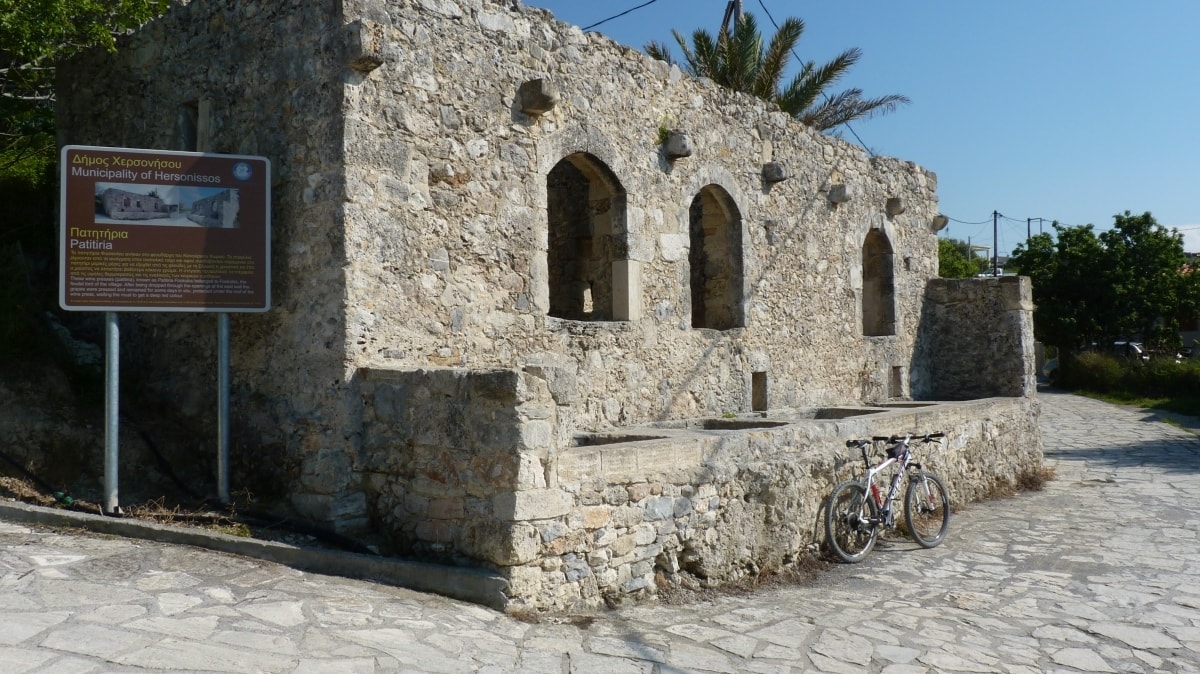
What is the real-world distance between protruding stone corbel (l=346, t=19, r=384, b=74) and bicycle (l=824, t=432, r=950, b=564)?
429 cm

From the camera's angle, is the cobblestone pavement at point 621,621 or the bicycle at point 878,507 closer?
the cobblestone pavement at point 621,621

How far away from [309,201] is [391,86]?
909 mm

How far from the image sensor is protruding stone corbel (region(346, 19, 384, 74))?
5.90 meters

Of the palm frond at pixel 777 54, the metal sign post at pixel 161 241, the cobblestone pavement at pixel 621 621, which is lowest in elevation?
the cobblestone pavement at pixel 621 621

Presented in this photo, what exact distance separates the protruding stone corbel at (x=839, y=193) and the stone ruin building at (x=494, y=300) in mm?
1322

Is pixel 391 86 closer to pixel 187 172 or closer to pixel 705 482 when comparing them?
pixel 187 172

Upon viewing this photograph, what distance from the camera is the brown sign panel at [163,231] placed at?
5539 millimetres

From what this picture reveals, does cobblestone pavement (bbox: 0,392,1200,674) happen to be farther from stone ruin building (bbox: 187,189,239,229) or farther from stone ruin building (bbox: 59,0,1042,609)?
stone ruin building (bbox: 187,189,239,229)

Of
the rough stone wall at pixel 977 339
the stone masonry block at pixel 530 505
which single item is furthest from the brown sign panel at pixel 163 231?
the rough stone wall at pixel 977 339

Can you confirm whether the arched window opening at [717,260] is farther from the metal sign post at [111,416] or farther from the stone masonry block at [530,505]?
the metal sign post at [111,416]

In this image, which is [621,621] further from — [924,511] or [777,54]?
[777,54]

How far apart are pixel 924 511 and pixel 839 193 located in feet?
13.0

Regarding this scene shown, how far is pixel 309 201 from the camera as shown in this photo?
6.09 m

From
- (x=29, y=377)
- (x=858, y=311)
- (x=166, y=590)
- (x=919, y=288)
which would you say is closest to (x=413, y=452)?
(x=166, y=590)
